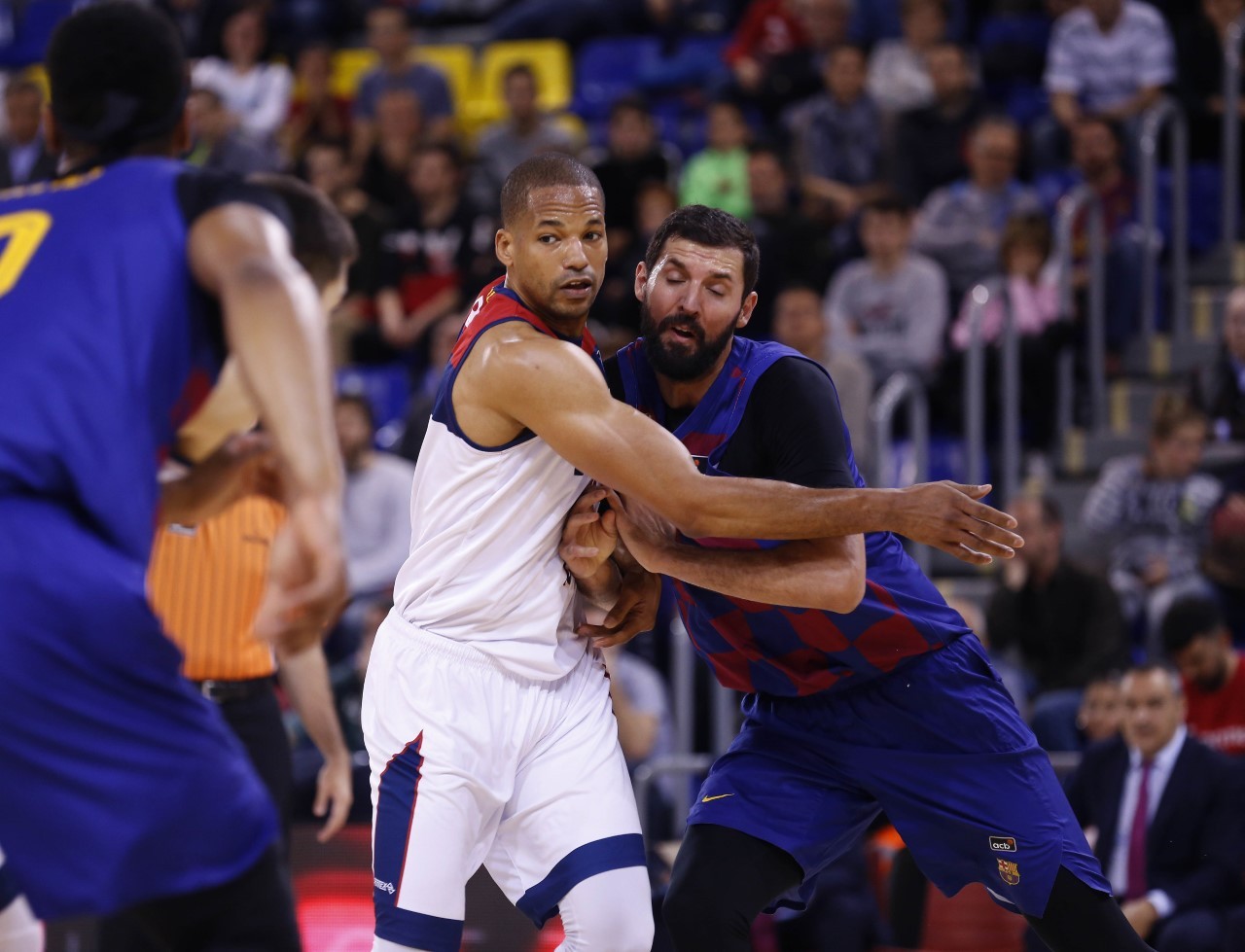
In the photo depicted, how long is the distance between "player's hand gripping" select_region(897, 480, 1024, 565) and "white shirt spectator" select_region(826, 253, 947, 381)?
5.93 m

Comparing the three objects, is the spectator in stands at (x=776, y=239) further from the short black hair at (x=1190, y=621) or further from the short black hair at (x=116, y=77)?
the short black hair at (x=116, y=77)

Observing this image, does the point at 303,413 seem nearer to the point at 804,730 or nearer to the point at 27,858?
the point at 27,858

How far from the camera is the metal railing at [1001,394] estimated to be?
8.98m

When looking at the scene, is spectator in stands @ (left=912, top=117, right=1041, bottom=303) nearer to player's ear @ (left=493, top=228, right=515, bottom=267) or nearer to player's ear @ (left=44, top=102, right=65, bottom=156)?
player's ear @ (left=493, top=228, right=515, bottom=267)

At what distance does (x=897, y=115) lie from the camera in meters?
11.2

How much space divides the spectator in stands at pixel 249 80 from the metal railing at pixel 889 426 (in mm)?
6101

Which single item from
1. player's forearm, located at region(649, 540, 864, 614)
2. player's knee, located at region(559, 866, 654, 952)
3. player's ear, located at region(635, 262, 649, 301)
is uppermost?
player's ear, located at region(635, 262, 649, 301)

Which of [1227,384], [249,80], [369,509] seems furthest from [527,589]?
[249,80]

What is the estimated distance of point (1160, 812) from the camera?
702 cm

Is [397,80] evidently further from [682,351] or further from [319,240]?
[682,351]

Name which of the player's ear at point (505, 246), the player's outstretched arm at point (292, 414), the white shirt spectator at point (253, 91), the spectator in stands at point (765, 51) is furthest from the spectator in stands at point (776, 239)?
the player's outstretched arm at point (292, 414)

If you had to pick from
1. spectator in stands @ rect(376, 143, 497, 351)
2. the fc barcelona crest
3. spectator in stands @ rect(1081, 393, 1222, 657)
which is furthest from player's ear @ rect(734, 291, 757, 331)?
spectator in stands @ rect(376, 143, 497, 351)

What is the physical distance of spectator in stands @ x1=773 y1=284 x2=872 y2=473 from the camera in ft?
29.4

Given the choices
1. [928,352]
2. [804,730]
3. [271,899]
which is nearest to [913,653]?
[804,730]
